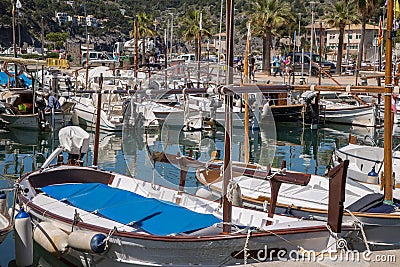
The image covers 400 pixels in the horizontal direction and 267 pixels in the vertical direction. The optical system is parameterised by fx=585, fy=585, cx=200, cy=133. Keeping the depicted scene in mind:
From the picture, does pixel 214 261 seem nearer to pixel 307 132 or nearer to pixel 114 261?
pixel 114 261

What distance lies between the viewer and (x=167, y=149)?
12.0 m

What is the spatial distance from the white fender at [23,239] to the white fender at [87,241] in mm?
819

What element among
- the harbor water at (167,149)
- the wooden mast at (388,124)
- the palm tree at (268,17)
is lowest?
the harbor water at (167,149)

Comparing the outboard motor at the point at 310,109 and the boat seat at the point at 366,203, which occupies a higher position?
the boat seat at the point at 366,203

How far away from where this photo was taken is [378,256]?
739 centimetres

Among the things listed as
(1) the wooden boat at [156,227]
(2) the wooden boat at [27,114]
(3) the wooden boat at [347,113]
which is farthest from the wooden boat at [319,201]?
(3) the wooden boat at [347,113]

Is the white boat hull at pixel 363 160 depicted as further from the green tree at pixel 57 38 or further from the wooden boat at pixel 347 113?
the green tree at pixel 57 38

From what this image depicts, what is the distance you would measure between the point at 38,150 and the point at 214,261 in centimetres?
1795

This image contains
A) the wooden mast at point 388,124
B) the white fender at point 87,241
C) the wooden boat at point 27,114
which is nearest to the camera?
the white fender at point 87,241

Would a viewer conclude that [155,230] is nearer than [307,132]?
Yes

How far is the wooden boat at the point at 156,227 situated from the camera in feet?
31.4

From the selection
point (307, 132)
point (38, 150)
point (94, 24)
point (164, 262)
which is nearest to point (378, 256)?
point (164, 262)

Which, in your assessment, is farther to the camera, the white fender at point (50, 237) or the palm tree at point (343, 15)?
the palm tree at point (343, 15)

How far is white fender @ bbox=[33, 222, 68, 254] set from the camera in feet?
35.2
